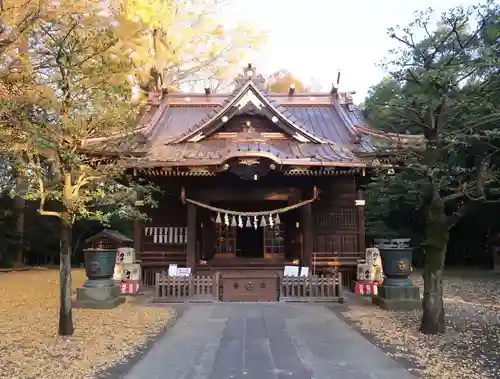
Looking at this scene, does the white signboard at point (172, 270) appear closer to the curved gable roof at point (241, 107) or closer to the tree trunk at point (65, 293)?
the curved gable roof at point (241, 107)

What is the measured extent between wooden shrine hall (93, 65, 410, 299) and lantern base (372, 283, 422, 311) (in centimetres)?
306

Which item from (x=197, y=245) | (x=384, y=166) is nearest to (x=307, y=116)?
(x=384, y=166)

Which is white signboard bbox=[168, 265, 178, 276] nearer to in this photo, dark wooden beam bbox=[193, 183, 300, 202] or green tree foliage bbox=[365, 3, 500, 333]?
dark wooden beam bbox=[193, 183, 300, 202]

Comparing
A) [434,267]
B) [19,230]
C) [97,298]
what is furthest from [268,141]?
[19,230]

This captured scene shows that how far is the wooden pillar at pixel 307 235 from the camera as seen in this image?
13.5m

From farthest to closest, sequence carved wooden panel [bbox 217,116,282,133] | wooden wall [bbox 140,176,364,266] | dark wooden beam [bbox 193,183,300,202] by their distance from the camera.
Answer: carved wooden panel [bbox 217,116,282,133]
wooden wall [bbox 140,176,364,266]
dark wooden beam [bbox 193,183,300,202]

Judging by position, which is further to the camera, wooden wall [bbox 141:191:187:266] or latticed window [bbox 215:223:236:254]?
latticed window [bbox 215:223:236:254]

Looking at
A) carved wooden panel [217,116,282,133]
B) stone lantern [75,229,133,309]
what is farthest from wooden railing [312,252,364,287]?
stone lantern [75,229,133,309]

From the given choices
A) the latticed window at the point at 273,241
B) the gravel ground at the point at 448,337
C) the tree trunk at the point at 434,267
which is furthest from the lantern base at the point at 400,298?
the latticed window at the point at 273,241

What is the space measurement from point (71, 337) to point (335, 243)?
9.01m

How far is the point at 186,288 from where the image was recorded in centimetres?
1199

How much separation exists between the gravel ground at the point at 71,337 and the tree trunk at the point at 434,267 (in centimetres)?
522

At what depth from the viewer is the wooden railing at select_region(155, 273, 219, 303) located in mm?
11820

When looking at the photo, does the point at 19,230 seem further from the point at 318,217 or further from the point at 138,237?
the point at 318,217
